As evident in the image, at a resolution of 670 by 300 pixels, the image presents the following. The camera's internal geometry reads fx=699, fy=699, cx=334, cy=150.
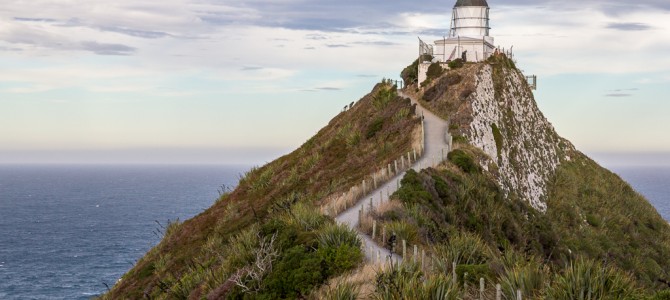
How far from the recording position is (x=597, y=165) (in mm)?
66062

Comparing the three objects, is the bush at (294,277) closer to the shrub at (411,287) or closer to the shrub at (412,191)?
the shrub at (411,287)

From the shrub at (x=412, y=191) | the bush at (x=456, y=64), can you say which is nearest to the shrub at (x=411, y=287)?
the shrub at (x=412, y=191)

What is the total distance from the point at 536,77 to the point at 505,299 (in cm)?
5658

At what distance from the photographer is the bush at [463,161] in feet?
109

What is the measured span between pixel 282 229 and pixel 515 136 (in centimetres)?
3654

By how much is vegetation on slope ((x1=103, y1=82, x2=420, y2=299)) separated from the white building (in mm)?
5359

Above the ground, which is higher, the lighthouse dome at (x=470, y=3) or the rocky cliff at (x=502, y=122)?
the lighthouse dome at (x=470, y=3)

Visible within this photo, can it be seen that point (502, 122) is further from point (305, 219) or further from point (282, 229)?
Result: point (282, 229)

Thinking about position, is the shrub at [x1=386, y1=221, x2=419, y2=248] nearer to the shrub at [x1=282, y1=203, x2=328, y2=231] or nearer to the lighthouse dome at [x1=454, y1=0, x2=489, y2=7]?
the shrub at [x1=282, y1=203, x2=328, y2=231]

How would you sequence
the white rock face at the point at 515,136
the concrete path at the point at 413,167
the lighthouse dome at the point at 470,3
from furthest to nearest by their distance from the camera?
the lighthouse dome at the point at 470,3 < the white rock face at the point at 515,136 < the concrete path at the point at 413,167

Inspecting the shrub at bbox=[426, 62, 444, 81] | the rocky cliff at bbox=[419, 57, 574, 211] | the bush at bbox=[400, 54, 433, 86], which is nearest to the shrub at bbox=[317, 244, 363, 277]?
the rocky cliff at bbox=[419, 57, 574, 211]

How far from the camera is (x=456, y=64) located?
56.2m

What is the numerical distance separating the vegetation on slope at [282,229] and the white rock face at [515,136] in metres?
4.91

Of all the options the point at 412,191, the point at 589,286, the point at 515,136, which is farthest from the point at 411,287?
the point at 515,136
